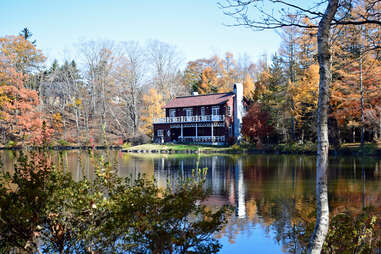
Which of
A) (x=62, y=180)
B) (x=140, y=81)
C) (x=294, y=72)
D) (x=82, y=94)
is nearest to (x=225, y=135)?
(x=294, y=72)

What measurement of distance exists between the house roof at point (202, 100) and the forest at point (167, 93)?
2986 mm

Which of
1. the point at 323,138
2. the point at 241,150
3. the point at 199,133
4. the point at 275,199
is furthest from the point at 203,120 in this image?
the point at 323,138

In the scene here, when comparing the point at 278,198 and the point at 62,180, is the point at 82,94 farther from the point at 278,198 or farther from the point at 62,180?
the point at 62,180

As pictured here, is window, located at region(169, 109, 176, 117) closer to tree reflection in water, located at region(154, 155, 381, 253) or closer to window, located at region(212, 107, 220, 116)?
window, located at region(212, 107, 220, 116)

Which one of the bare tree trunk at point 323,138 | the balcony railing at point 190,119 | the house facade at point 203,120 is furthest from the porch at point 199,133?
the bare tree trunk at point 323,138

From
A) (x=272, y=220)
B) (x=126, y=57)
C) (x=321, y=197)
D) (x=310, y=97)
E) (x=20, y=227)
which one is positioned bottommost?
(x=272, y=220)

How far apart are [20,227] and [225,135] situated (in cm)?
3694

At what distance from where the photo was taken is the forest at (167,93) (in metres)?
28.3

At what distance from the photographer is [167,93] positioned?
54469 millimetres

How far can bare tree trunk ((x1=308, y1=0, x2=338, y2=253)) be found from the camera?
410 cm

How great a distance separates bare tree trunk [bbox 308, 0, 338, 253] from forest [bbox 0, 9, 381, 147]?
10.8 metres

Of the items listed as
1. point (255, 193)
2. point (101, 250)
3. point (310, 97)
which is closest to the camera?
point (101, 250)

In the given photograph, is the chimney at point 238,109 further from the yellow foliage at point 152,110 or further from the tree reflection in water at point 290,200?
the tree reflection in water at point 290,200

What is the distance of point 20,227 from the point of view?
4562mm
